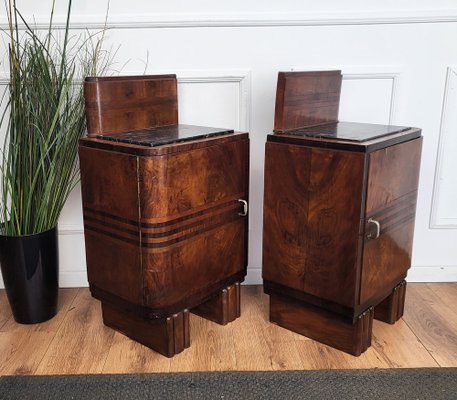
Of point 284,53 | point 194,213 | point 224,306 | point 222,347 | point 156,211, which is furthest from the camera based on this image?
point 284,53

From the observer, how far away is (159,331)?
1.45m

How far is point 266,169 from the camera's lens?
1488mm

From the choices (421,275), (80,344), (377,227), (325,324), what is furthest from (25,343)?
(421,275)

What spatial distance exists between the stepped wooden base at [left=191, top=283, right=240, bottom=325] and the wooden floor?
24 mm

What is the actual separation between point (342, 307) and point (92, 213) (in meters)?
0.77

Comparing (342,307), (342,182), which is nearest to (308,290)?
(342,307)

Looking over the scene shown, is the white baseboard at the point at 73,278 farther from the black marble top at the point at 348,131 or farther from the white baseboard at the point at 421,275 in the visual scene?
the black marble top at the point at 348,131

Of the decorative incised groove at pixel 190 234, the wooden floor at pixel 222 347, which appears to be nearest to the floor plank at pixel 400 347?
the wooden floor at pixel 222 347

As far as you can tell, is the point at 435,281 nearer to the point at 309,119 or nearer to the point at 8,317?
the point at 309,119

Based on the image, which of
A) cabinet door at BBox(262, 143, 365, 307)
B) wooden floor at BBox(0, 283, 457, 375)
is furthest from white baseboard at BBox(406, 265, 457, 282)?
cabinet door at BBox(262, 143, 365, 307)

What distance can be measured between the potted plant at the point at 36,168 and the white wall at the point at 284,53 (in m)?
0.21

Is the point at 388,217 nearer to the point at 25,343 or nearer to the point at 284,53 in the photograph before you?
the point at 284,53

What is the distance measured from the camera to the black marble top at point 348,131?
1365 millimetres

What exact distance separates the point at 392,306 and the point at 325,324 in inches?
10.9
